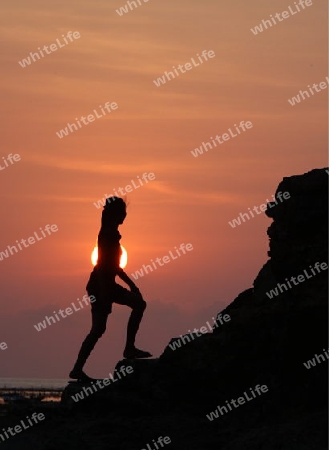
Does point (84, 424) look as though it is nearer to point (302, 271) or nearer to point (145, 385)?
point (145, 385)

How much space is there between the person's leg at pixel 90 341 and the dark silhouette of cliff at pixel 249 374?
1.15 ft

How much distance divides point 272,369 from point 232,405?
0.86 meters

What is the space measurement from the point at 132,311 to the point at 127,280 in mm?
504

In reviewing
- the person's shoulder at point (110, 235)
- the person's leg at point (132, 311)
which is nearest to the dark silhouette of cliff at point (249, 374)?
the person's leg at point (132, 311)

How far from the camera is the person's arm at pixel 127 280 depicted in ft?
55.5

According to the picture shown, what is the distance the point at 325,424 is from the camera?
46.3 feet

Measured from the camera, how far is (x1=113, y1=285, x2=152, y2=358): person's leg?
665 inches

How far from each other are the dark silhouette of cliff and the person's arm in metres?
1.07

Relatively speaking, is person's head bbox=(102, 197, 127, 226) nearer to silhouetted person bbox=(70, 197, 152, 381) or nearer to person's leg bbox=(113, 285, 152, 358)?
silhouetted person bbox=(70, 197, 152, 381)

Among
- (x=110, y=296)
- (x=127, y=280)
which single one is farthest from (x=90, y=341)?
(x=127, y=280)

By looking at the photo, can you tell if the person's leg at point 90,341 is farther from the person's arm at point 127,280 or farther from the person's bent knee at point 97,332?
the person's arm at point 127,280

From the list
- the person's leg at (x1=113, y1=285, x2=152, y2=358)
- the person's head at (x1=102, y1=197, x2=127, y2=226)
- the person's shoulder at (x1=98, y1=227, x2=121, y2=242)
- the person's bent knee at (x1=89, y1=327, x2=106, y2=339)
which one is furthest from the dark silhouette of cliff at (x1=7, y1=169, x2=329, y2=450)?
the person's head at (x1=102, y1=197, x2=127, y2=226)

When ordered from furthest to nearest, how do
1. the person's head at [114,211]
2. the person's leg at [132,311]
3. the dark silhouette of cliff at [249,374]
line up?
the person's leg at [132,311], the person's head at [114,211], the dark silhouette of cliff at [249,374]

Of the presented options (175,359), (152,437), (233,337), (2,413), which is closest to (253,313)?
(233,337)
